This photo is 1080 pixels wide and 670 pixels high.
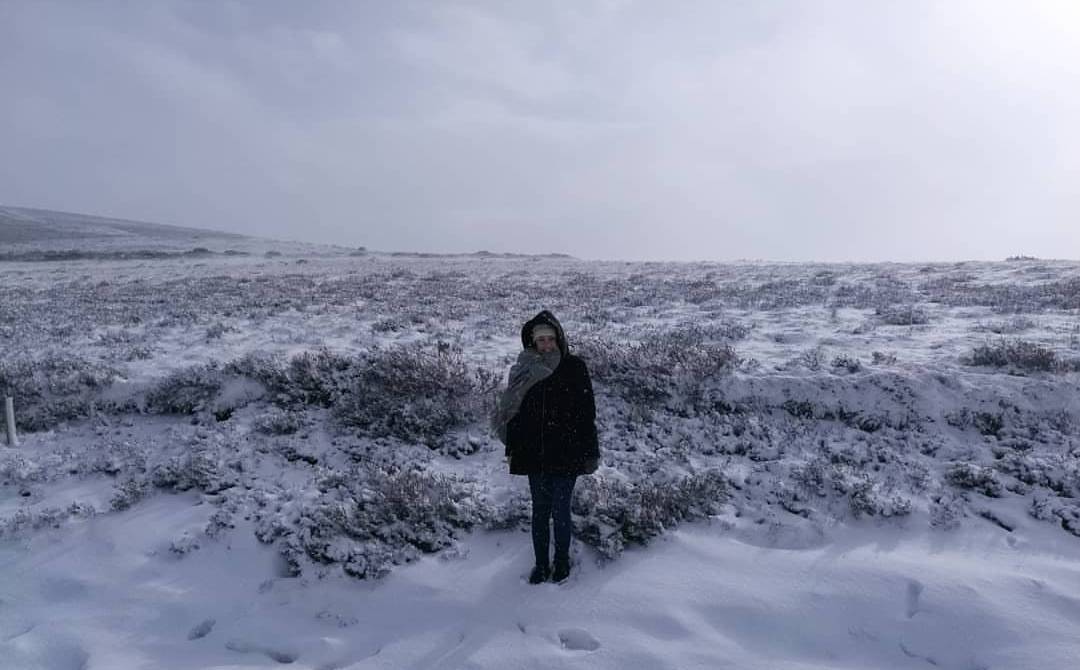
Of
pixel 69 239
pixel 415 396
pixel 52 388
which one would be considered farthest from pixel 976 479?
pixel 69 239

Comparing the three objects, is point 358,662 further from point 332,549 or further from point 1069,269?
point 1069,269

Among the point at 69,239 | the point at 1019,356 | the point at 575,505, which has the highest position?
the point at 69,239

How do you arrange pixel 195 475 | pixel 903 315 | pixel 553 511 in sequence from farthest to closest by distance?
pixel 903 315, pixel 195 475, pixel 553 511

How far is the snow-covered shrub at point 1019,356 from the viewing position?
8.19m

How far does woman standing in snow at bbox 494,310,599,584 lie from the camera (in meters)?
4.95

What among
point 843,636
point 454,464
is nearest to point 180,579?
point 454,464

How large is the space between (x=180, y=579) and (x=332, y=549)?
51.1 inches

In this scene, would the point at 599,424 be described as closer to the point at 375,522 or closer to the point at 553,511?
the point at 553,511

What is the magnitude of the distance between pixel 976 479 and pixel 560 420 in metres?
4.38

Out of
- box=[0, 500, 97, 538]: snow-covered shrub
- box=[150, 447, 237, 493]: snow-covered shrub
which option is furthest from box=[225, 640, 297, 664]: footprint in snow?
box=[0, 500, 97, 538]: snow-covered shrub

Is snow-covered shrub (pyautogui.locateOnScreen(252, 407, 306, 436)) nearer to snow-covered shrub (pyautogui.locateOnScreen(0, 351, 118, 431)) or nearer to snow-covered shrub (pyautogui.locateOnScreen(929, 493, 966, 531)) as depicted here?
snow-covered shrub (pyautogui.locateOnScreen(0, 351, 118, 431))

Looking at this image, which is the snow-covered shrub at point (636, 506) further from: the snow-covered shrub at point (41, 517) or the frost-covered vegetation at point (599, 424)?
the snow-covered shrub at point (41, 517)

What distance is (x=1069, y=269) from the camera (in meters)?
20.2

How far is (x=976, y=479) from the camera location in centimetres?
618
